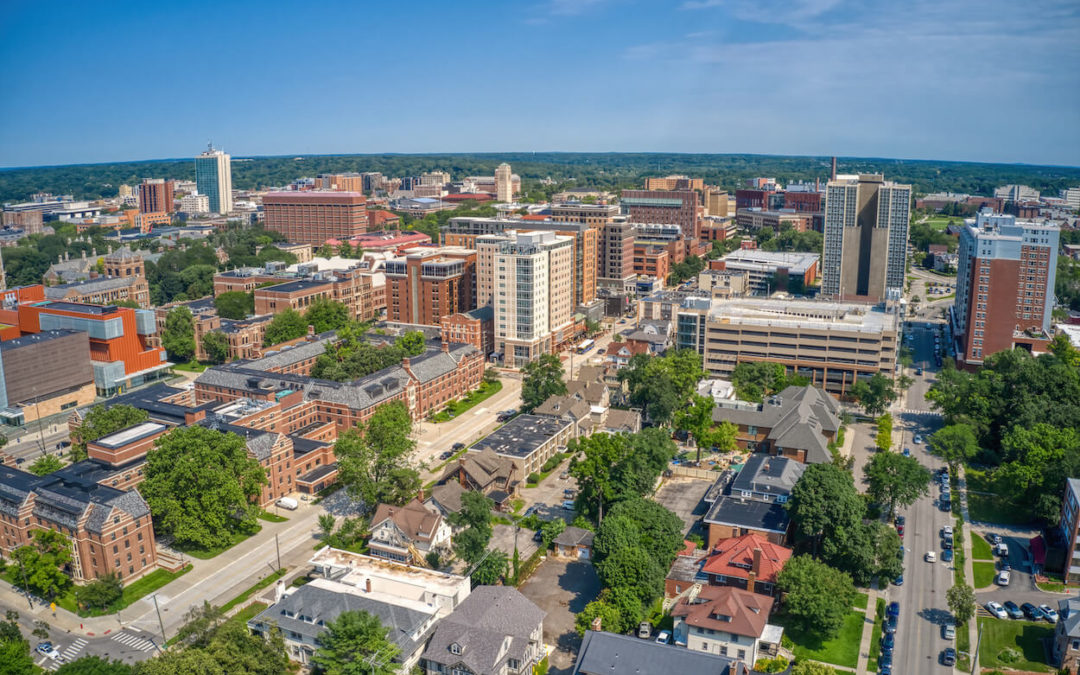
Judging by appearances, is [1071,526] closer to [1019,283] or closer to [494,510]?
[494,510]

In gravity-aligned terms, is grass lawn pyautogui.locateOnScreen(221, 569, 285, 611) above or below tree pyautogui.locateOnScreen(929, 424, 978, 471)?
below

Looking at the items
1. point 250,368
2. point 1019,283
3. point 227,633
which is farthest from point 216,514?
point 1019,283

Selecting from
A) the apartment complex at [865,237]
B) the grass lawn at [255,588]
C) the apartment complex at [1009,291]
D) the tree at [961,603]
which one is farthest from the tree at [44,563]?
the apartment complex at [865,237]

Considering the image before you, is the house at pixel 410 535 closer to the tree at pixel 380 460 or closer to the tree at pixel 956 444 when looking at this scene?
the tree at pixel 380 460

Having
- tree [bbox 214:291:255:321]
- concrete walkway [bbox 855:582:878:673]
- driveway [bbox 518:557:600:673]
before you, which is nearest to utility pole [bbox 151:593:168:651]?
driveway [bbox 518:557:600:673]

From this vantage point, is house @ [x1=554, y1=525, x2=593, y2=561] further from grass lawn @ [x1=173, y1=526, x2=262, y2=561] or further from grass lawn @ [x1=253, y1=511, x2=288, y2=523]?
grass lawn @ [x1=173, y1=526, x2=262, y2=561]

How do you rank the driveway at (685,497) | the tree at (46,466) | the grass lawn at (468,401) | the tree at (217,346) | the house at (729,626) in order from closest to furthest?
the house at (729,626), the driveway at (685,497), the tree at (46,466), the grass lawn at (468,401), the tree at (217,346)

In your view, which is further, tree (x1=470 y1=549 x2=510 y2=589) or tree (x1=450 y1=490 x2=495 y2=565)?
tree (x1=450 y1=490 x2=495 y2=565)
